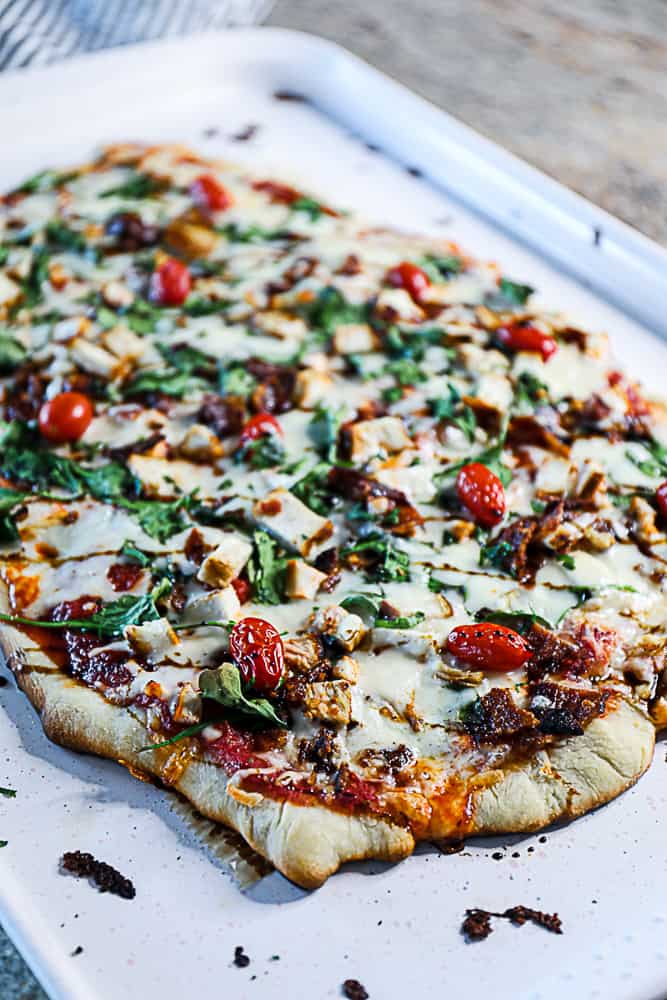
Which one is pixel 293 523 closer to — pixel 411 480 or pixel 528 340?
pixel 411 480

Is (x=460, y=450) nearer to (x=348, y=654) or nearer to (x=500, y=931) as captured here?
(x=348, y=654)

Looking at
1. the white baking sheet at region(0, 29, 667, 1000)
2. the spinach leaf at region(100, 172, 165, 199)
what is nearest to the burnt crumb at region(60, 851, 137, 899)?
the white baking sheet at region(0, 29, 667, 1000)

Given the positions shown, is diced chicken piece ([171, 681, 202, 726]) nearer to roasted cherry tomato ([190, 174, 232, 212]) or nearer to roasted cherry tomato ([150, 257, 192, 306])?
roasted cherry tomato ([150, 257, 192, 306])

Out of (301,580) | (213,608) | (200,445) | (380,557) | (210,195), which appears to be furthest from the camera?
(210,195)

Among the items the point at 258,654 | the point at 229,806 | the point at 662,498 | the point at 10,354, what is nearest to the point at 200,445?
the point at 10,354

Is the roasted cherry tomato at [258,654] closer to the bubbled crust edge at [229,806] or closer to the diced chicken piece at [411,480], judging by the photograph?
the bubbled crust edge at [229,806]

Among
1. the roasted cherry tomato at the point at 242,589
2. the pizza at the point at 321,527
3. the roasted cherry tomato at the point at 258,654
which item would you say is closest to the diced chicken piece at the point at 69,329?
the pizza at the point at 321,527
